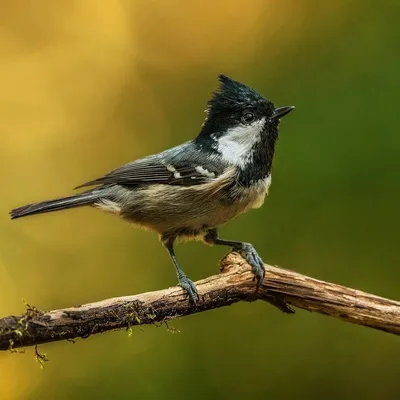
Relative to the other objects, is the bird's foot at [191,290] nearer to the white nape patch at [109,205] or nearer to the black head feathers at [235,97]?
the white nape patch at [109,205]

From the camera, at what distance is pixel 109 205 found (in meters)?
2.17

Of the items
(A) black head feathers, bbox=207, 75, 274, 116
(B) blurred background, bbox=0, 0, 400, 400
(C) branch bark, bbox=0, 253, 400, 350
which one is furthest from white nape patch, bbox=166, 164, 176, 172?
(B) blurred background, bbox=0, 0, 400, 400

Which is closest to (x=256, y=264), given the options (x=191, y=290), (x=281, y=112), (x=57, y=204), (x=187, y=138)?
(x=191, y=290)

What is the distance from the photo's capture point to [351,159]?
2.75 meters

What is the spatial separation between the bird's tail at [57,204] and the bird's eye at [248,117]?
0.60 meters

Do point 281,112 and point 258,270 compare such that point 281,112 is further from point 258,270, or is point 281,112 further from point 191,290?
point 191,290

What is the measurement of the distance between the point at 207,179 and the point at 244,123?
25cm

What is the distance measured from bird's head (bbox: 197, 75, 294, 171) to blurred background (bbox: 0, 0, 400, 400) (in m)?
0.61

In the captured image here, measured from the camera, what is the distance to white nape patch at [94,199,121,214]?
2.17 meters

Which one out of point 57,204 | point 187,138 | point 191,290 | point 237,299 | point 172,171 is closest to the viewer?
point 191,290

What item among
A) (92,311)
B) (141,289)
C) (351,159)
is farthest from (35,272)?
(351,159)

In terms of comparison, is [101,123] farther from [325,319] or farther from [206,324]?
[325,319]

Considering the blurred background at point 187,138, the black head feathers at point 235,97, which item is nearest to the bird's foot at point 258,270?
the black head feathers at point 235,97

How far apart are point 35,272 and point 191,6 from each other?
1.53 metres
